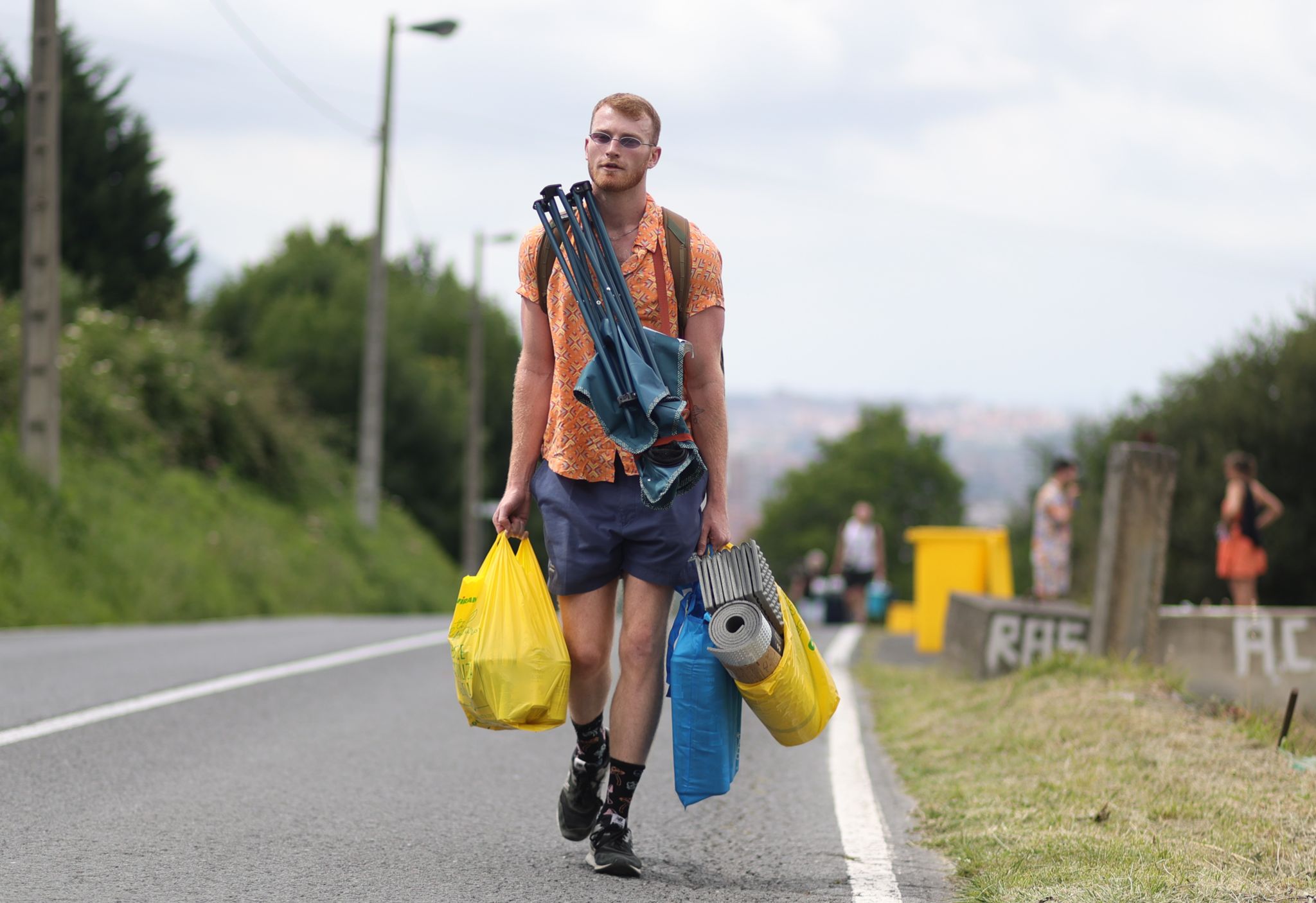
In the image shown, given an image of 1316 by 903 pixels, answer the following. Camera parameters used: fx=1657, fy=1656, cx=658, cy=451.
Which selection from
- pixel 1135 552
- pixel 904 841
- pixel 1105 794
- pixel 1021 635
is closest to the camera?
pixel 904 841

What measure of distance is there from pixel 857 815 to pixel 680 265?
2.21 metres

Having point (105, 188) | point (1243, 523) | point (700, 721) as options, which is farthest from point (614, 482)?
point (105, 188)

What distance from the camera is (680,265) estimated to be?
4.59 m

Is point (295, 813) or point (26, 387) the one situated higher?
point (26, 387)

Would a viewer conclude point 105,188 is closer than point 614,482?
No

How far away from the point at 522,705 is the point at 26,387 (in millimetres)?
14014

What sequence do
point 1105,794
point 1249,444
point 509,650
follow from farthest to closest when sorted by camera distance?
point 1249,444 < point 1105,794 < point 509,650

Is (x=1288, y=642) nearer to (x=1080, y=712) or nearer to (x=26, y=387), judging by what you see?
(x=1080, y=712)

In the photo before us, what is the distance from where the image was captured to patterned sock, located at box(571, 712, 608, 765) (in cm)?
480

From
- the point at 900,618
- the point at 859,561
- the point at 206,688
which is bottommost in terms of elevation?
the point at 900,618

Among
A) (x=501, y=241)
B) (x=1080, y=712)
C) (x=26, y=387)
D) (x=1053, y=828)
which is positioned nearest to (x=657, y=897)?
(x=1053, y=828)

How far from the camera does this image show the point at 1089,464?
38906mm

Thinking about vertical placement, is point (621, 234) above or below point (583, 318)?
Result: above

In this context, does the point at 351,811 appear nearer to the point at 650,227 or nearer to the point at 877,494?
the point at 650,227
